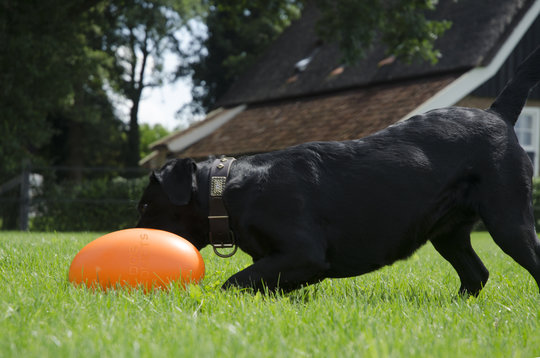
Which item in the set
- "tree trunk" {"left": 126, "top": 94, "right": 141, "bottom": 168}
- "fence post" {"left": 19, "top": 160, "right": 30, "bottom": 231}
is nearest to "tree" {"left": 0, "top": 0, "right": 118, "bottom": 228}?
"fence post" {"left": 19, "top": 160, "right": 30, "bottom": 231}

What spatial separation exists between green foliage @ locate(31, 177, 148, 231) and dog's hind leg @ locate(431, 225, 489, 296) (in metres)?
11.2

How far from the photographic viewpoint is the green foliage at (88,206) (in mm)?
14602

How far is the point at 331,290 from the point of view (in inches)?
161

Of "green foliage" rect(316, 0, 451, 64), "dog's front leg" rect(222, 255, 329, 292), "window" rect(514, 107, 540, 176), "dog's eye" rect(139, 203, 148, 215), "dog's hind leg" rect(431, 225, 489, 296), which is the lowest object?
"window" rect(514, 107, 540, 176)

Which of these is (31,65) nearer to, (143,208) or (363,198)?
(143,208)

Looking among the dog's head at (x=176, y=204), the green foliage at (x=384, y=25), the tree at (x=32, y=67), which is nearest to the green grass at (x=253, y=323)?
the dog's head at (x=176, y=204)

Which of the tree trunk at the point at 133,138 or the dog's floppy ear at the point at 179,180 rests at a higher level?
Result: the dog's floppy ear at the point at 179,180

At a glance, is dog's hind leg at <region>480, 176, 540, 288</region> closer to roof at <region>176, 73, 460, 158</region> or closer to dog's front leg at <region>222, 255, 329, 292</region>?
dog's front leg at <region>222, 255, 329, 292</region>

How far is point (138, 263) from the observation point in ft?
11.8

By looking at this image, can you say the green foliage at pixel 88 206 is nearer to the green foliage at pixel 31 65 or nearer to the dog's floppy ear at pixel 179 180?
the green foliage at pixel 31 65

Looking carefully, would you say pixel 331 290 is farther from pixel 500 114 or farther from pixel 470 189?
pixel 500 114

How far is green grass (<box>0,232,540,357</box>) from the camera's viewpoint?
7.34 feet

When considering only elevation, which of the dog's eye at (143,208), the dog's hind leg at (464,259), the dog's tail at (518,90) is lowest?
the dog's hind leg at (464,259)

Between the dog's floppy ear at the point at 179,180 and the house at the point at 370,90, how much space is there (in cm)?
1174
